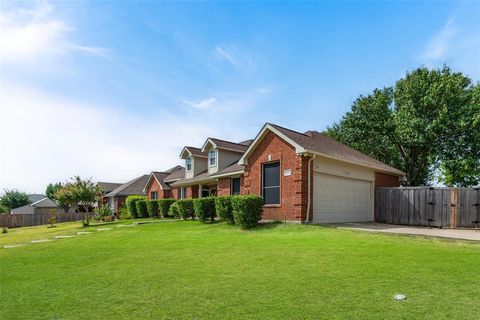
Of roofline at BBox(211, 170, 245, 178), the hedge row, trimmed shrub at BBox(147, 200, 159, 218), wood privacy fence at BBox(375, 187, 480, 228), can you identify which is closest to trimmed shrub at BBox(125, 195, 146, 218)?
the hedge row

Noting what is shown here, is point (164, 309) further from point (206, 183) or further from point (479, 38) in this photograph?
point (206, 183)

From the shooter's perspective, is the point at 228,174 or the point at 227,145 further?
the point at 227,145

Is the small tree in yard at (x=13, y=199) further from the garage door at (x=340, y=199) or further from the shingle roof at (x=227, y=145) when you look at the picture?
the garage door at (x=340, y=199)

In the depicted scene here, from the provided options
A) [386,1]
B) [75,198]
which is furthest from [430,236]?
[75,198]

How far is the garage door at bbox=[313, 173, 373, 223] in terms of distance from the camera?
1634cm

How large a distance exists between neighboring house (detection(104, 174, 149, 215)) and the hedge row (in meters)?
12.3

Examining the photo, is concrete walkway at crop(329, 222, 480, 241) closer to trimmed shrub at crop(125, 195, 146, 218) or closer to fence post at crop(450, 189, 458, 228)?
fence post at crop(450, 189, 458, 228)

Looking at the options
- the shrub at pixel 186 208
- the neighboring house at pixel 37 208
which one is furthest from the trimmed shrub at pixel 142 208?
the neighboring house at pixel 37 208

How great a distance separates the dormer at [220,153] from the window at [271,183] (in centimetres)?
767

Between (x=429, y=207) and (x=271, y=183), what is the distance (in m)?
7.93

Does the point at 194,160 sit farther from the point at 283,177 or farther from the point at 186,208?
the point at 283,177

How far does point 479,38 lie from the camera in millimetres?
13453

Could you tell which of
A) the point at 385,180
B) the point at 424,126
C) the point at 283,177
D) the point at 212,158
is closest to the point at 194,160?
the point at 212,158

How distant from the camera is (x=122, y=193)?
41094 millimetres
